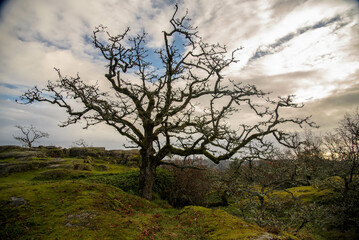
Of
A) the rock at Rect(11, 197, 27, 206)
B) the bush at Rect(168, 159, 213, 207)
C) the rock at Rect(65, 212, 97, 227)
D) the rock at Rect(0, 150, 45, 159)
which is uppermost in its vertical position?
the rock at Rect(0, 150, 45, 159)

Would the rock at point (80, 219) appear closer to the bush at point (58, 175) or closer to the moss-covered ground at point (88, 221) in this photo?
the moss-covered ground at point (88, 221)

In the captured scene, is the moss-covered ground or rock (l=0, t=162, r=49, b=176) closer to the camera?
the moss-covered ground

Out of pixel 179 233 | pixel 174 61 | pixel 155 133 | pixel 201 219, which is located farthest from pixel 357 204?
pixel 174 61

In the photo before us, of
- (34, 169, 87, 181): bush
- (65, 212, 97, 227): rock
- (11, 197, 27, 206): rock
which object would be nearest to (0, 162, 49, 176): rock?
(34, 169, 87, 181): bush

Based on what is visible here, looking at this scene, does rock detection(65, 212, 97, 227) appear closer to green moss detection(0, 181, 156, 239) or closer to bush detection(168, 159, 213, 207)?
green moss detection(0, 181, 156, 239)

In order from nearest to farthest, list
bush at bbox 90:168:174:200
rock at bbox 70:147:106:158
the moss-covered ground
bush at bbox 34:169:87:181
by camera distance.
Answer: the moss-covered ground, bush at bbox 90:168:174:200, bush at bbox 34:169:87:181, rock at bbox 70:147:106:158

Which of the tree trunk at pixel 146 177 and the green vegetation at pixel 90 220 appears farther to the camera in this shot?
the tree trunk at pixel 146 177

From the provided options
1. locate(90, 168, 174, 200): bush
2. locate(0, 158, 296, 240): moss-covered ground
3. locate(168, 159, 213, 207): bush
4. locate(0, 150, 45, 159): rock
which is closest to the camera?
locate(0, 158, 296, 240): moss-covered ground

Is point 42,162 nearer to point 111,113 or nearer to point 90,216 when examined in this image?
point 111,113

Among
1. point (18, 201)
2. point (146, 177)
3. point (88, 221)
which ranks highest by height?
point (146, 177)

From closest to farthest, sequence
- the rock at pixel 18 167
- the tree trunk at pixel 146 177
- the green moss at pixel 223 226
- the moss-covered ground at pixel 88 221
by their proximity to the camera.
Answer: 1. the green moss at pixel 223 226
2. the moss-covered ground at pixel 88 221
3. the tree trunk at pixel 146 177
4. the rock at pixel 18 167

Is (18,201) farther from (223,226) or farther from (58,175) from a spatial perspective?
(58,175)

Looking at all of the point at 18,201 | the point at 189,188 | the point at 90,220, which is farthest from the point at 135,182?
the point at 90,220

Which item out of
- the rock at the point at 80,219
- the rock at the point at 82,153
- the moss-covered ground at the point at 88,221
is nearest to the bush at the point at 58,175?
the moss-covered ground at the point at 88,221
